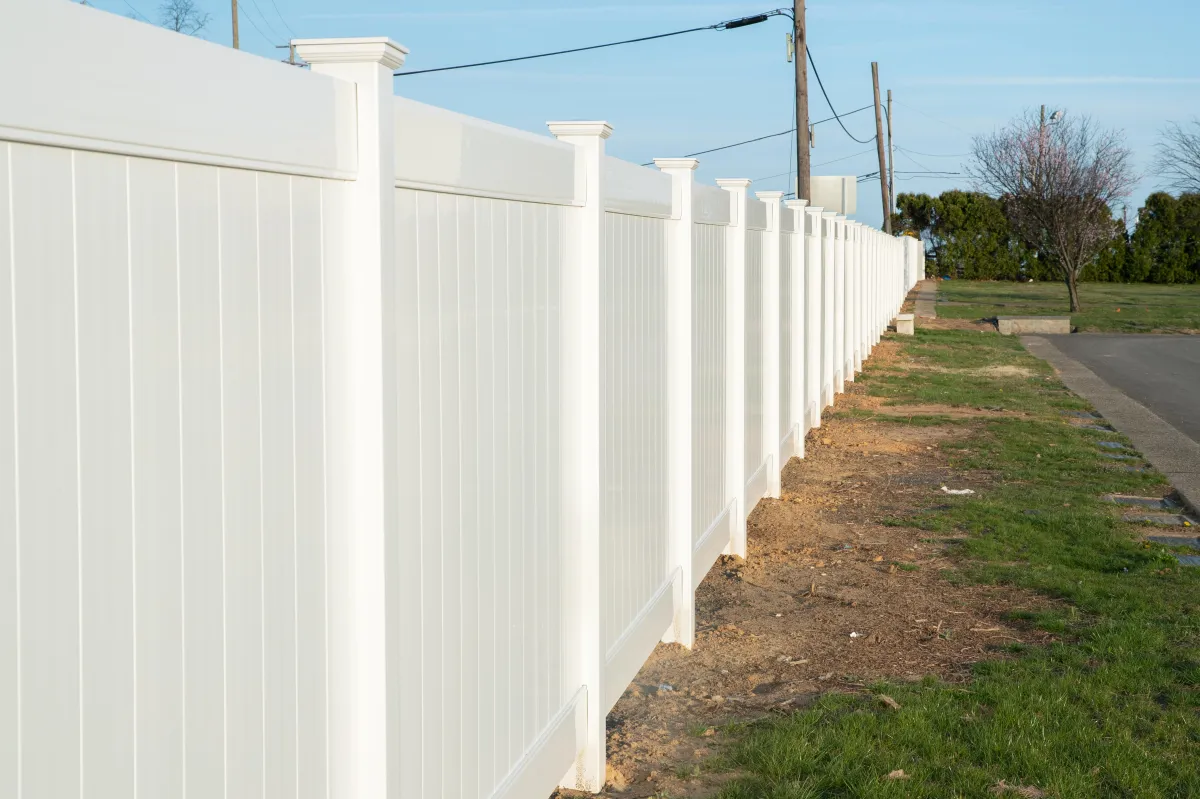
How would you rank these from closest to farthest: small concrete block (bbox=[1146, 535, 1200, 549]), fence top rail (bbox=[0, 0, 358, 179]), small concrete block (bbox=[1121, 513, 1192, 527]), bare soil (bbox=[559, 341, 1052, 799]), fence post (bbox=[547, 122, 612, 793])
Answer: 1. fence top rail (bbox=[0, 0, 358, 179])
2. fence post (bbox=[547, 122, 612, 793])
3. bare soil (bbox=[559, 341, 1052, 799])
4. small concrete block (bbox=[1146, 535, 1200, 549])
5. small concrete block (bbox=[1121, 513, 1192, 527])

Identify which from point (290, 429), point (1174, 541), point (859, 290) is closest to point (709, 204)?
point (1174, 541)

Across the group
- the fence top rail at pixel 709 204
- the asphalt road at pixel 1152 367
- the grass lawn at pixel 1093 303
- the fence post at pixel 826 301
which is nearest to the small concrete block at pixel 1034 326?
the grass lawn at pixel 1093 303

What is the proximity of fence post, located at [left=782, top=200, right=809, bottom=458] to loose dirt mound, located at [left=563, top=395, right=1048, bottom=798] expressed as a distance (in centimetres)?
105

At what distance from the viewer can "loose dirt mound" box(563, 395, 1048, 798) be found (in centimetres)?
484

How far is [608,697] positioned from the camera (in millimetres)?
4535

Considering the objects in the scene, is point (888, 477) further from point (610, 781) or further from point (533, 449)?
point (533, 449)

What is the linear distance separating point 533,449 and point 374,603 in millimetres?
1251

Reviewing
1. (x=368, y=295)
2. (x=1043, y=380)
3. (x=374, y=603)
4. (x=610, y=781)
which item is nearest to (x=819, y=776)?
(x=610, y=781)

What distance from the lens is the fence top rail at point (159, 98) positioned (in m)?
1.45

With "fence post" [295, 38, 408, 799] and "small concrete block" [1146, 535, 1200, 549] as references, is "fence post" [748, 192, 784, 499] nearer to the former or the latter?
"small concrete block" [1146, 535, 1200, 549]

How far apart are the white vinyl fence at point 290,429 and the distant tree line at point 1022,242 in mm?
51828

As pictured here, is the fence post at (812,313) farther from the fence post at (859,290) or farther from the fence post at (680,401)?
the fence post at (859,290)

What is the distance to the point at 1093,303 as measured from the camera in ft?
135

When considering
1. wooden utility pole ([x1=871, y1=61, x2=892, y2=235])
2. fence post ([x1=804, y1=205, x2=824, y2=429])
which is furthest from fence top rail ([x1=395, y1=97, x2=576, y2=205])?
wooden utility pole ([x1=871, y1=61, x2=892, y2=235])
